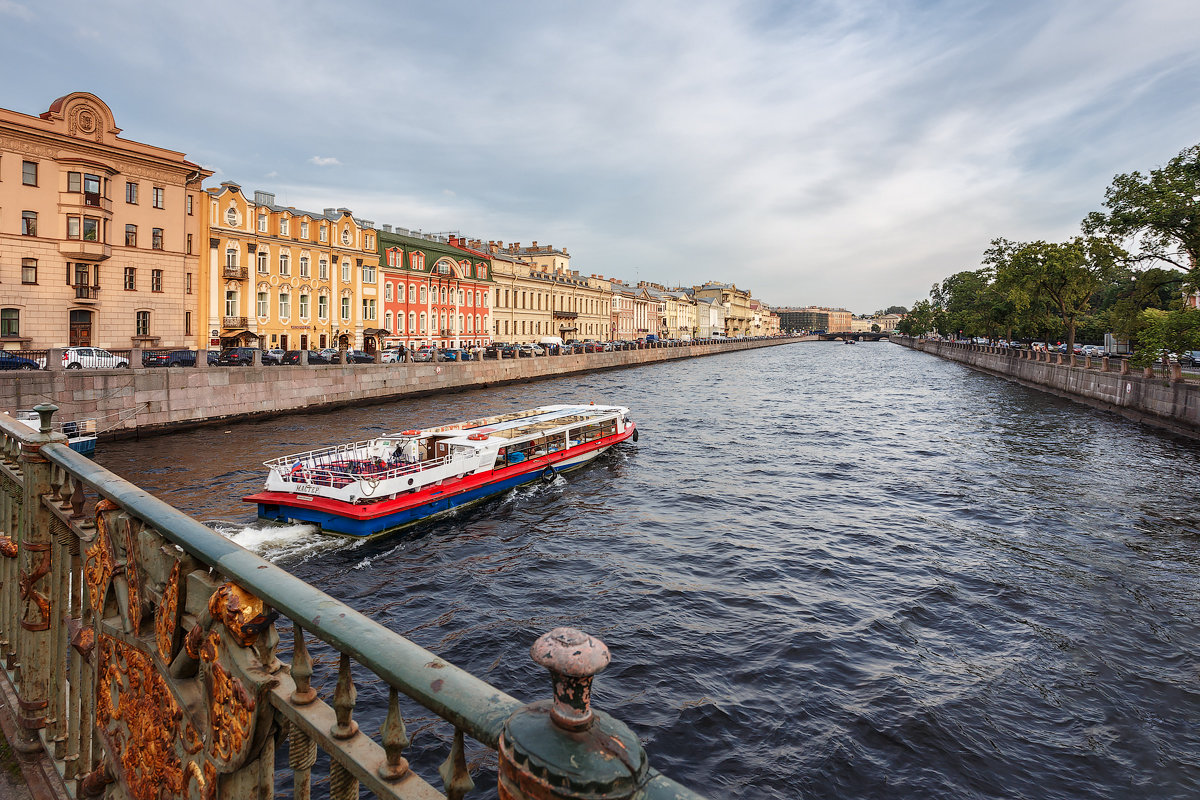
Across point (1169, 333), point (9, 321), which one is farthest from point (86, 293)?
point (1169, 333)

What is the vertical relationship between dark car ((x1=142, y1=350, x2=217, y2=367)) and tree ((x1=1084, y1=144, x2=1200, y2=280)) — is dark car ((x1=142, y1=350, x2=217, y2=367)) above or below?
below

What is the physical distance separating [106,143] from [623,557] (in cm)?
3542

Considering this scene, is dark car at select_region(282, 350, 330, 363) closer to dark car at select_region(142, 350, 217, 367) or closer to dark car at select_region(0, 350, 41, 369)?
dark car at select_region(142, 350, 217, 367)

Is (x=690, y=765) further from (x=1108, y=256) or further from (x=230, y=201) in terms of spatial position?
(x=1108, y=256)

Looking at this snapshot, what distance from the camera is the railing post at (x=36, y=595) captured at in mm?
3270

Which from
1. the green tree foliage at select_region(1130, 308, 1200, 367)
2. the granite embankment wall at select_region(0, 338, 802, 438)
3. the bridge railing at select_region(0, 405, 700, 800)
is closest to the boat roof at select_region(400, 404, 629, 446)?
the granite embankment wall at select_region(0, 338, 802, 438)

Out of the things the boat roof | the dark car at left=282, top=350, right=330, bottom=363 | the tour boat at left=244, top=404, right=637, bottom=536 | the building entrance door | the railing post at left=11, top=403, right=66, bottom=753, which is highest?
the building entrance door

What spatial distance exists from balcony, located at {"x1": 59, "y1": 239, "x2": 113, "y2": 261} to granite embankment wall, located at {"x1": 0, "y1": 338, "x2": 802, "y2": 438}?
1193cm

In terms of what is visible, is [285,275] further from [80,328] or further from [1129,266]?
[1129,266]

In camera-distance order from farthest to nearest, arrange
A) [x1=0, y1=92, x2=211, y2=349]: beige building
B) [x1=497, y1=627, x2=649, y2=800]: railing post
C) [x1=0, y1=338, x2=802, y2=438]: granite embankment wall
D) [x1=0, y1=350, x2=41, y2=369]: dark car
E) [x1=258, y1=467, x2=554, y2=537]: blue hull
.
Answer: [x1=0, y1=92, x2=211, y2=349]: beige building < [x1=0, y1=350, x2=41, y2=369]: dark car < [x1=0, y1=338, x2=802, y2=438]: granite embankment wall < [x1=258, y1=467, x2=554, y2=537]: blue hull < [x1=497, y1=627, x2=649, y2=800]: railing post

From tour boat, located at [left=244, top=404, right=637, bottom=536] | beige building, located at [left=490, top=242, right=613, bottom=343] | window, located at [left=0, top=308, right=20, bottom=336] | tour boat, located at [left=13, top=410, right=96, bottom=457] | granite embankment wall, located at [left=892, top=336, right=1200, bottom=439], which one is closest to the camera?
tour boat, located at [left=244, top=404, right=637, bottom=536]

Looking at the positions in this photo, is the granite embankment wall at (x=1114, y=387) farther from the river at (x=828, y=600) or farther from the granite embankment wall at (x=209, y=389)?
the granite embankment wall at (x=209, y=389)

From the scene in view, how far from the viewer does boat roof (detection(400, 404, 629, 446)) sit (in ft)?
65.0

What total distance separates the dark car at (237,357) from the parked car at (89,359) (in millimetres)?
4266
